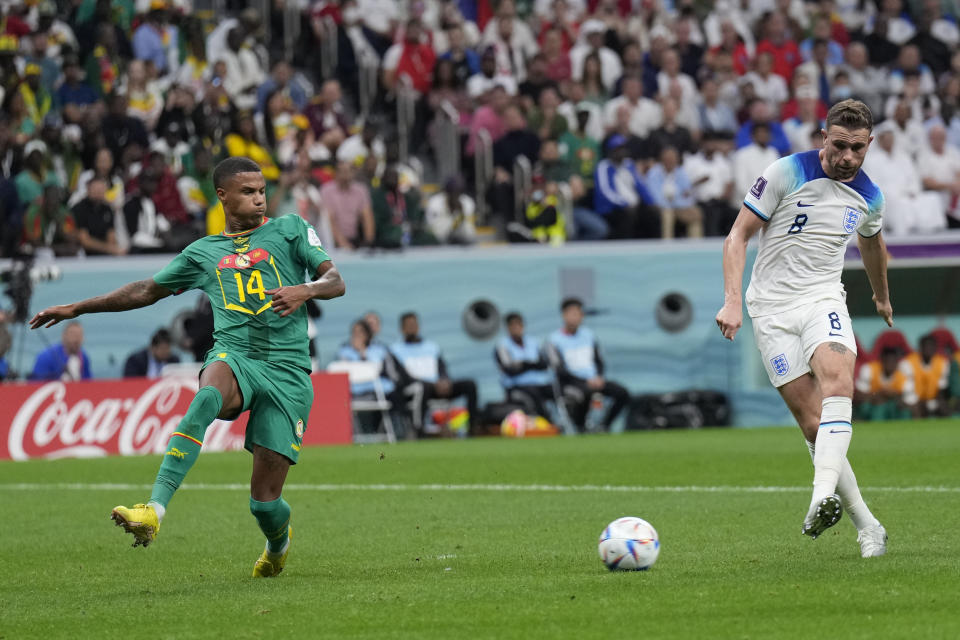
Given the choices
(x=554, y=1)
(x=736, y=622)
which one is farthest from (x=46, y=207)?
(x=736, y=622)

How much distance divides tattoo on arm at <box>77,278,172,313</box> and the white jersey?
3076mm

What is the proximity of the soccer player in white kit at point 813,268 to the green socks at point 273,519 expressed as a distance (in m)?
2.49

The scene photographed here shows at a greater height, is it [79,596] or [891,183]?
[891,183]

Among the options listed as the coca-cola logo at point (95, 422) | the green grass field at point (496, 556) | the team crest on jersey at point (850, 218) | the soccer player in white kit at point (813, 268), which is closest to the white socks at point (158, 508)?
the green grass field at point (496, 556)

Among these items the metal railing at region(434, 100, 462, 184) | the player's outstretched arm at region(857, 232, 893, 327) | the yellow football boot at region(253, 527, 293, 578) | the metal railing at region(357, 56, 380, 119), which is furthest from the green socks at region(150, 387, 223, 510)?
the metal railing at region(357, 56, 380, 119)

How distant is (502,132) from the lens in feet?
77.3

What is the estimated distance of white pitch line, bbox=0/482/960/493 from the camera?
11750 mm

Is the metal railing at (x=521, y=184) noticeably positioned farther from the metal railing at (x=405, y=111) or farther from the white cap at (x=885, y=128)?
the white cap at (x=885, y=128)

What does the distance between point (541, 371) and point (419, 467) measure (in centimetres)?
625

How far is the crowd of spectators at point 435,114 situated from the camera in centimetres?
2142

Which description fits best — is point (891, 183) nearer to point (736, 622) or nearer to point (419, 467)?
point (419, 467)

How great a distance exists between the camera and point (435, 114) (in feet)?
79.2

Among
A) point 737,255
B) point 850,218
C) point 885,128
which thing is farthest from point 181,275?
point 885,128

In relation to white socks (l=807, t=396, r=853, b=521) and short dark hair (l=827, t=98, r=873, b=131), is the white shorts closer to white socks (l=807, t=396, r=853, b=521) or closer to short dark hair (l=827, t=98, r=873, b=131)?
white socks (l=807, t=396, r=853, b=521)
